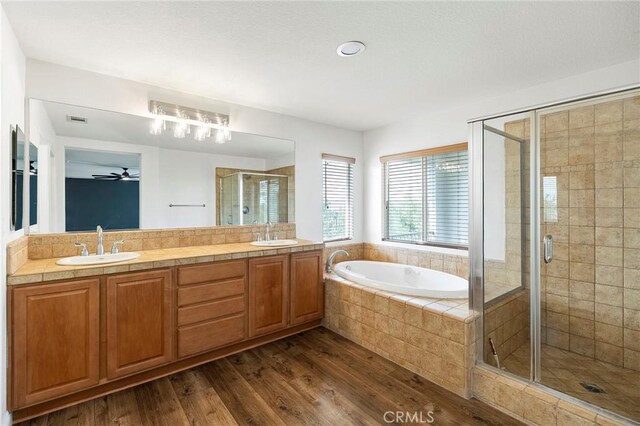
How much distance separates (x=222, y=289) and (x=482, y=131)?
237 cm

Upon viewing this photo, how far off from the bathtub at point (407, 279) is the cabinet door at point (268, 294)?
0.72 m

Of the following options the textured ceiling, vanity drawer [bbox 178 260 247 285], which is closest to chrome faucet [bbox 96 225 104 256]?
vanity drawer [bbox 178 260 247 285]

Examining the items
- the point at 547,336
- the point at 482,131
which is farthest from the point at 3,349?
the point at 547,336

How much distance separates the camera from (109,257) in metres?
2.30

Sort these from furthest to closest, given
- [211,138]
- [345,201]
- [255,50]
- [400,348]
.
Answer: [345,201] → [211,138] → [400,348] → [255,50]

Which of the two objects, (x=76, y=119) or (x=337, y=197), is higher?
(x=76, y=119)

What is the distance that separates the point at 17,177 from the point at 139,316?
1.20 meters

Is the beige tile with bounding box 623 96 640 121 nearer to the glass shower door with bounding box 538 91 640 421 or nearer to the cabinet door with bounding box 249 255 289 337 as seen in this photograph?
the glass shower door with bounding box 538 91 640 421

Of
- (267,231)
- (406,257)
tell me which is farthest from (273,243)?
(406,257)

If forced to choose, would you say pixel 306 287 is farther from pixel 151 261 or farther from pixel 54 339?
pixel 54 339

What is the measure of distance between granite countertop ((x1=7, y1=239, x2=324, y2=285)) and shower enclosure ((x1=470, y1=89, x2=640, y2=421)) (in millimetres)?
1674

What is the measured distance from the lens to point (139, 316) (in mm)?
2164

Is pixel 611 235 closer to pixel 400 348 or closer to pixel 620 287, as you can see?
pixel 620 287

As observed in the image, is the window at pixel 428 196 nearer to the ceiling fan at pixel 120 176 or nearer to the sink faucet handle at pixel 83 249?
the ceiling fan at pixel 120 176
